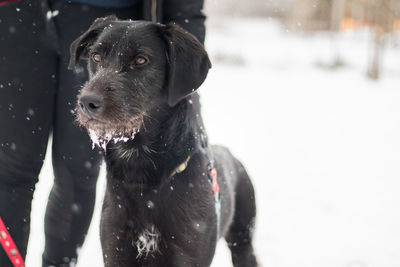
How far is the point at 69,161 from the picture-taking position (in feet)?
7.91

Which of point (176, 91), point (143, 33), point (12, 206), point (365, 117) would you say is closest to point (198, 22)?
point (143, 33)

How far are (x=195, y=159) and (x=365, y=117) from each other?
8251 mm

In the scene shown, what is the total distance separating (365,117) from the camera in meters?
9.40

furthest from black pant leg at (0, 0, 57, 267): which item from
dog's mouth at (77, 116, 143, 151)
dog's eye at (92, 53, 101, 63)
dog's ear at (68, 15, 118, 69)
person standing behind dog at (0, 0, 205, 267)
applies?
dog's mouth at (77, 116, 143, 151)

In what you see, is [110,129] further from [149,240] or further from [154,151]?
[149,240]

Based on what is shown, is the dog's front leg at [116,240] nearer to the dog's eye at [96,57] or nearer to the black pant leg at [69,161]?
the black pant leg at [69,161]

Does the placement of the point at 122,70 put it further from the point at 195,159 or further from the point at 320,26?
the point at 320,26

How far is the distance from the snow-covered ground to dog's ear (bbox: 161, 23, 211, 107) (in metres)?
1.83

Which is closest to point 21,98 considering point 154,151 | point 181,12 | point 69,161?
point 69,161

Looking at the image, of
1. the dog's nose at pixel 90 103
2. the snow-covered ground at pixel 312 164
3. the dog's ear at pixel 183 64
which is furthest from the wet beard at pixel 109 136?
the snow-covered ground at pixel 312 164

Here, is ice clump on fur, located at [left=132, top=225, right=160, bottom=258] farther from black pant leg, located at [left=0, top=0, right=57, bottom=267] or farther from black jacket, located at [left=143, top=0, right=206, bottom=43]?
black jacket, located at [left=143, top=0, right=206, bottom=43]

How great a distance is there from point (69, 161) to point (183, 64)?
37.3 inches

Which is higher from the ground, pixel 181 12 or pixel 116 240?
pixel 181 12

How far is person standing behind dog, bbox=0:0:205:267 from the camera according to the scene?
217 centimetres
